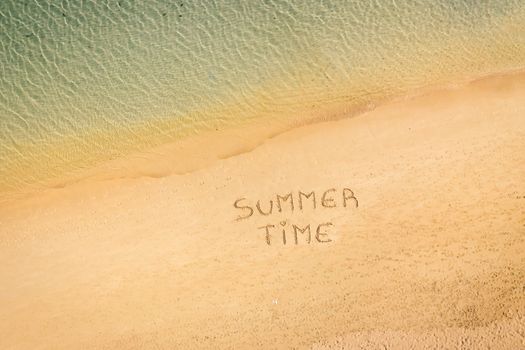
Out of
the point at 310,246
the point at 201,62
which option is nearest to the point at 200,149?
the point at 201,62

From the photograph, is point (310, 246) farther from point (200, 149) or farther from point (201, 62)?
point (201, 62)

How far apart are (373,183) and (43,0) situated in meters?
6.26

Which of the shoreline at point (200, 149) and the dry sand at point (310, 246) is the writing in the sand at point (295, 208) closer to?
the dry sand at point (310, 246)

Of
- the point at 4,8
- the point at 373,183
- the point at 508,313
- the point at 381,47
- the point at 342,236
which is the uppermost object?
the point at 4,8

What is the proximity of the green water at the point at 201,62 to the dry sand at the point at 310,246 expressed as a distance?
56 centimetres

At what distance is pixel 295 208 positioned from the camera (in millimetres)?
7863

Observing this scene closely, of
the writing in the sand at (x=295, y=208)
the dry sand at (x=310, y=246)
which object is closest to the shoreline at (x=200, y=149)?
the dry sand at (x=310, y=246)

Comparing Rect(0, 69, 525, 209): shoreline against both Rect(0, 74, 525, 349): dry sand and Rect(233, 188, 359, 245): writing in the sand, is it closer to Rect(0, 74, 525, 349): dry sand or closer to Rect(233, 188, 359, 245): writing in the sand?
Rect(0, 74, 525, 349): dry sand

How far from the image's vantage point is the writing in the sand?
7688 millimetres

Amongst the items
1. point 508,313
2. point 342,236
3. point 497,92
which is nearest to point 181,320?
point 342,236

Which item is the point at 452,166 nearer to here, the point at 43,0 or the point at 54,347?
the point at 54,347

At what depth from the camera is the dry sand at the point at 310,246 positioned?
23.4 ft

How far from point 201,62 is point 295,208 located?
2965mm

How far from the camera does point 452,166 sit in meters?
7.79
